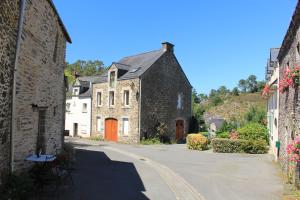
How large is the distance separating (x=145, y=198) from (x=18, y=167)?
11.2 ft

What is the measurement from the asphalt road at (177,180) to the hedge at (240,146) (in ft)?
11.9

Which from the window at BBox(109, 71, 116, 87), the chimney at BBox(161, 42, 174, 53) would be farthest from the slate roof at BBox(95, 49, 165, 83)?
the window at BBox(109, 71, 116, 87)

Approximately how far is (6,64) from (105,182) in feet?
17.3

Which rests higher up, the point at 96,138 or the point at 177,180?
the point at 96,138

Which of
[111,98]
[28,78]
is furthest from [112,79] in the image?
[28,78]

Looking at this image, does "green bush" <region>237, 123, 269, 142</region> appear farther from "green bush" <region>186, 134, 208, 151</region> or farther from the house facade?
"green bush" <region>186, 134, 208, 151</region>

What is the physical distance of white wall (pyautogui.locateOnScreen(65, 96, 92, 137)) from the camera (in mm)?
33969

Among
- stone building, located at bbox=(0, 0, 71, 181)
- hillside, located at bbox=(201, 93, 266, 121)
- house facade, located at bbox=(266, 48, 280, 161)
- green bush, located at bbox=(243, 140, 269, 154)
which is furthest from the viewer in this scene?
hillside, located at bbox=(201, 93, 266, 121)

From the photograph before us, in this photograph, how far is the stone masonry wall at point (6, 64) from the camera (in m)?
7.02

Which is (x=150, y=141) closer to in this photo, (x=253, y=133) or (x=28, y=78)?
(x=253, y=133)

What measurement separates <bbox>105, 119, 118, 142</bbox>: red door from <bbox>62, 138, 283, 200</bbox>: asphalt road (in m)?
13.6

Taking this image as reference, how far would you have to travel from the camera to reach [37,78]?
34.0 ft

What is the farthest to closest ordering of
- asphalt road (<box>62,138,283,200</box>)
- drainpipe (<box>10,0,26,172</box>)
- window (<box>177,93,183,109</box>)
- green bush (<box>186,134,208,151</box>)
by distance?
1. window (<box>177,93,183,109</box>)
2. green bush (<box>186,134,208,151</box>)
3. asphalt road (<box>62,138,283,200</box>)
4. drainpipe (<box>10,0,26,172</box>)

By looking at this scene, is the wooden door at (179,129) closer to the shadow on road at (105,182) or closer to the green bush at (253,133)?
the green bush at (253,133)
